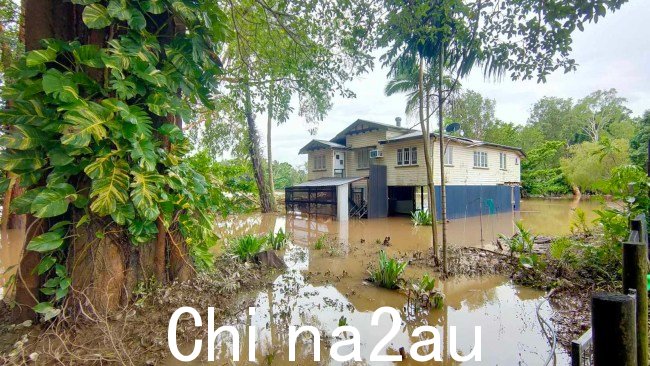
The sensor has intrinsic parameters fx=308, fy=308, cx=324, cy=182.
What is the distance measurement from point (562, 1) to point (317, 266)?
604 cm

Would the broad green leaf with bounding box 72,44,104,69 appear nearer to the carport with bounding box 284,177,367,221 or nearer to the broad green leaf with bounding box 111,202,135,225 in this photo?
the broad green leaf with bounding box 111,202,135,225

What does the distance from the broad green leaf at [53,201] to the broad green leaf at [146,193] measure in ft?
1.64

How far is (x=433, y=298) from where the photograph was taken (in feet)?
15.1

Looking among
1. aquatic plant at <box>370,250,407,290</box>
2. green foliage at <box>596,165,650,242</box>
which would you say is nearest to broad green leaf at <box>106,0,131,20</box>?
aquatic plant at <box>370,250,407,290</box>

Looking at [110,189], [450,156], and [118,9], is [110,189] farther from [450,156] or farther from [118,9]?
[450,156]

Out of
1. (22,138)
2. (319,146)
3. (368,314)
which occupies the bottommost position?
(368,314)

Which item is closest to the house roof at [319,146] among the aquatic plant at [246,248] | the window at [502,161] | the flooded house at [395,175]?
the flooded house at [395,175]

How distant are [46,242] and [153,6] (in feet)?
7.87

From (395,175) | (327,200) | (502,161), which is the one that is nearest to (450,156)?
(395,175)

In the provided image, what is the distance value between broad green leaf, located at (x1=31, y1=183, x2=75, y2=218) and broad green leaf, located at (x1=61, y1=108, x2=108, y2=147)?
428 millimetres

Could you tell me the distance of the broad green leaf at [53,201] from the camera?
2.61 metres

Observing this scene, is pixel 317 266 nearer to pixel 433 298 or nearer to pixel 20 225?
pixel 433 298

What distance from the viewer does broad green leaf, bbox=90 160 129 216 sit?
2.80 meters

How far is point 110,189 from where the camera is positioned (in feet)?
9.36
